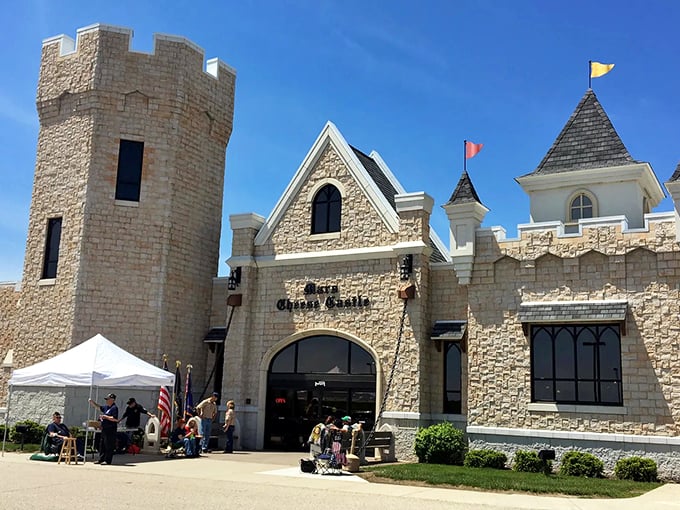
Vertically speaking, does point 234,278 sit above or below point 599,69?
below

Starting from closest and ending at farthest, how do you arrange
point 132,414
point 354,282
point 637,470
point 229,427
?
A: point 637,470
point 132,414
point 229,427
point 354,282

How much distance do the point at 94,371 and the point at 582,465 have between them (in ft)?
40.0

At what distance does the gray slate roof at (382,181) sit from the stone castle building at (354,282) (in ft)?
0.71

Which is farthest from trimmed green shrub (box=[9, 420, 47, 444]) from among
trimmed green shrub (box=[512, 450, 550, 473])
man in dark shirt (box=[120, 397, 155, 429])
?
trimmed green shrub (box=[512, 450, 550, 473])

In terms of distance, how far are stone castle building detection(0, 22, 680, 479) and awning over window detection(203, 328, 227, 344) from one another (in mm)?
133

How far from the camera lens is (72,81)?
82.0ft

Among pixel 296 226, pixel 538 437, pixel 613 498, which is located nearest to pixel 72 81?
pixel 296 226

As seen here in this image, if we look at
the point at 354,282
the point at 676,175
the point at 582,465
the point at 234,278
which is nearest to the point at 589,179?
the point at 676,175

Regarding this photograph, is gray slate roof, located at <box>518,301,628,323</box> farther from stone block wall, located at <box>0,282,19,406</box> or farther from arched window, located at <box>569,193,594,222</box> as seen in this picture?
stone block wall, located at <box>0,282,19,406</box>

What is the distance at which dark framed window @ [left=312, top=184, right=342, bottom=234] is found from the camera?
23.1m

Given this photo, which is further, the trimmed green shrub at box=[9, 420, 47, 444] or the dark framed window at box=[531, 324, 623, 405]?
the trimmed green shrub at box=[9, 420, 47, 444]

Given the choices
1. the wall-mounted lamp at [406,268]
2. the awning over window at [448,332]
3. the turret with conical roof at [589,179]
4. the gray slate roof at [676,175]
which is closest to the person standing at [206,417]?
the wall-mounted lamp at [406,268]

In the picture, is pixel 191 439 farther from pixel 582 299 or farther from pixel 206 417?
pixel 582 299

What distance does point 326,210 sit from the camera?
76.5ft
